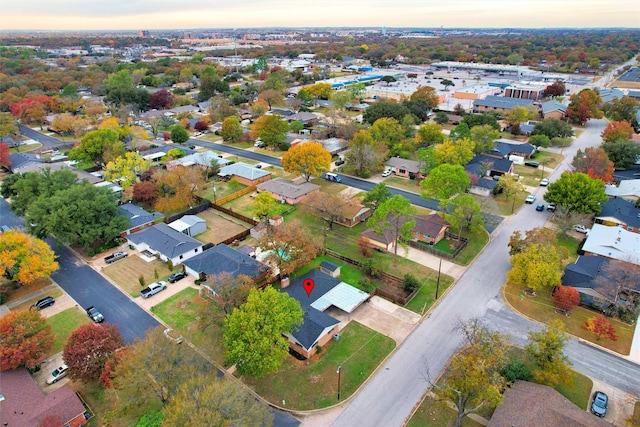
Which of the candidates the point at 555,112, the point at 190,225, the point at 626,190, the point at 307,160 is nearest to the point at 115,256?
the point at 190,225

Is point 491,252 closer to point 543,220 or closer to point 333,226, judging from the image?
point 543,220

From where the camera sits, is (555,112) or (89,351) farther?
(555,112)

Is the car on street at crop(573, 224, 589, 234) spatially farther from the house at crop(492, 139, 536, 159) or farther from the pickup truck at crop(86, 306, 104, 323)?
the pickup truck at crop(86, 306, 104, 323)

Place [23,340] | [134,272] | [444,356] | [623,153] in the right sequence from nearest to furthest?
[23,340] → [444,356] → [134,272] → [623,153]

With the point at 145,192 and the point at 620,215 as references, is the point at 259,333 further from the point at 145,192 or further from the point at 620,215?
the point at 620,215


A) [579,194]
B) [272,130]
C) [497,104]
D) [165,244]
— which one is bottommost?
[165,244]

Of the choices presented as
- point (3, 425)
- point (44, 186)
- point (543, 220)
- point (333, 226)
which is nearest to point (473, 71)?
point (543, 220)

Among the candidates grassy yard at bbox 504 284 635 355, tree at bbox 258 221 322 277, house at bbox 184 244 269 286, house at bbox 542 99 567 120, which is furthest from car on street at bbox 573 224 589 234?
house at bbox 542 99 567 120
